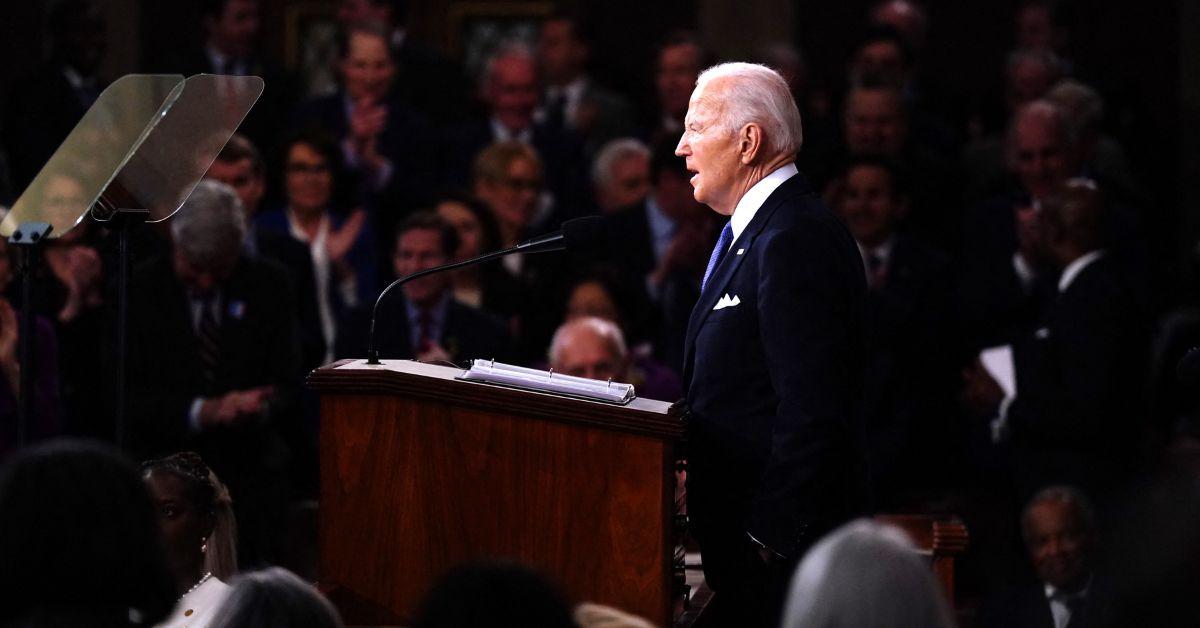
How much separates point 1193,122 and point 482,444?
774cm

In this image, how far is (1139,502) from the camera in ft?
5.76

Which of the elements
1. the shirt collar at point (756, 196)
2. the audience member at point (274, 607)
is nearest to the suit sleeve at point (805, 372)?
the shirt collar at point (756, 196)

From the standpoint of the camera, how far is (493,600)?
2164 mm

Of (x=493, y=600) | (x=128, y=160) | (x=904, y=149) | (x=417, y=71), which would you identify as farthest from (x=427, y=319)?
(x=493, y=600)

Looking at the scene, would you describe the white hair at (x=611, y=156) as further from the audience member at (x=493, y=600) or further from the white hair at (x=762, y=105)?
the audience member at (x=493, y=600)

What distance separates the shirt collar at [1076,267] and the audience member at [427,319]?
2.03m

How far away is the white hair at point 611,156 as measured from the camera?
26.8 ft

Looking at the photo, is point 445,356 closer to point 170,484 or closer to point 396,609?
point 170,484

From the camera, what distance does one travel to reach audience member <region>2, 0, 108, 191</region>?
7.82 meters

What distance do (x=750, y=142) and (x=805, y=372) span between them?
56 cm

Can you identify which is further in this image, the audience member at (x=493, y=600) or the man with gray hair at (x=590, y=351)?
the man with gray hair at (x=590, y=351)

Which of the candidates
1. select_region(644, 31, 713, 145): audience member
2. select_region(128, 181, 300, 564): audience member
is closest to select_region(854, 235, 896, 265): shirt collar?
select_region(644, 31, 713, 145): audience member

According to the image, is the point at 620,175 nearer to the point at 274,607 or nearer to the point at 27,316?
the point at 27,316

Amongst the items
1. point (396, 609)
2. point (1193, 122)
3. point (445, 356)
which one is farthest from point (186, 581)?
point (1193, 122)
